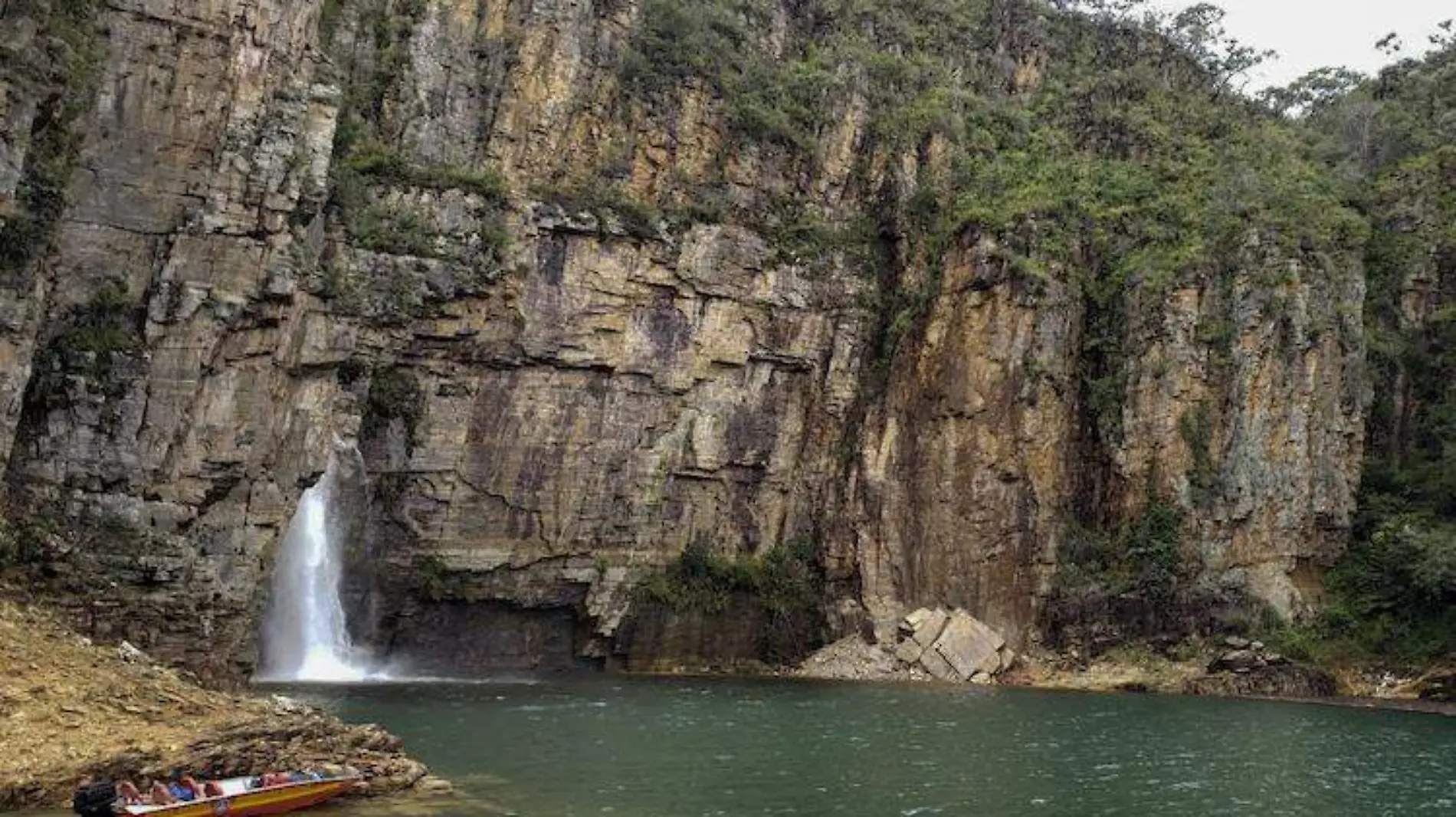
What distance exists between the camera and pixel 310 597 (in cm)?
3769

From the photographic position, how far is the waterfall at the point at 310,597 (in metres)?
36.9

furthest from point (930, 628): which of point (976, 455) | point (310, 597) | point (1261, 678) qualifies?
point (310, 597)

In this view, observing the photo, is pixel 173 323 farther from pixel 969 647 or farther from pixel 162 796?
pixel 969 647

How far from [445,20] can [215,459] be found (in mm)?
19393

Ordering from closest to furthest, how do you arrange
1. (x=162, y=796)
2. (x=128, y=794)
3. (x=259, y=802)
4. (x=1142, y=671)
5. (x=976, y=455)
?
1. (x=128, y=794)
2. (x=162, y=796)
3. (x=259, y=802)
4. (x=1142, y=671)
5. (x=976, y=455)

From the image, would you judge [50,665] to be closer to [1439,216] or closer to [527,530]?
[527,530]

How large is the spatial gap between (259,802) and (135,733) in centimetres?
262

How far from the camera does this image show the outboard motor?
15461mm

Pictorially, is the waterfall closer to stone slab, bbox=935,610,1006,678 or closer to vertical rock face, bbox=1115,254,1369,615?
→ stone slab, bbox=935,610,1006,678

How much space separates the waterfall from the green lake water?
15.1ft

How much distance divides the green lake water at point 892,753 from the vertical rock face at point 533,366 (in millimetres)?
5991

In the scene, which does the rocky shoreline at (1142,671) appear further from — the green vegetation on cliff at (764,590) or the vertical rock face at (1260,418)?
the vertical rock face at (1260,418)

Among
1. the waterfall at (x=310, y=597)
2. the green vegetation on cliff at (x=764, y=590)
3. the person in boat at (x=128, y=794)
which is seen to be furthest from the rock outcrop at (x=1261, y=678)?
the person in boat at (x=128, y=794)

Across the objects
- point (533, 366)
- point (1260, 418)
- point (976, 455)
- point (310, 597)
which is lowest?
point (310, 597)
